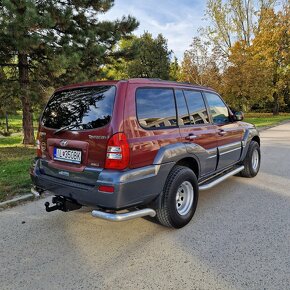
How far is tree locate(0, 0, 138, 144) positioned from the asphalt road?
5.53m

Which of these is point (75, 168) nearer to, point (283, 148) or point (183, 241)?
point (183, 241)

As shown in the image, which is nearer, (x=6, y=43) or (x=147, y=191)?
(x=147, y=191)

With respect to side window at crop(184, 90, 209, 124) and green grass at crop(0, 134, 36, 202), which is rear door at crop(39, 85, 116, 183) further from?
green grass at crop(0, 134, 36, 202)

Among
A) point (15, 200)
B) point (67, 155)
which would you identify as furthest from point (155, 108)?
point (15, 200)

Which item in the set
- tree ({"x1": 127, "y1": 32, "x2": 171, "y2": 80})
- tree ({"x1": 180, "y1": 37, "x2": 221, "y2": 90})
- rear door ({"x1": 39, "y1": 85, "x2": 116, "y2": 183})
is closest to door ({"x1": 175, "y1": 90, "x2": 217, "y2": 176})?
rear door ({"x1": 39, "y1": 85, "x2": 116, "y2": 183})

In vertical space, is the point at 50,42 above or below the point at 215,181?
above

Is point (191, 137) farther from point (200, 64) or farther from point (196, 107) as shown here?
point (200, 64)

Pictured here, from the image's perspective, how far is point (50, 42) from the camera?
8.80m

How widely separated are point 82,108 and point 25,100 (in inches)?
295

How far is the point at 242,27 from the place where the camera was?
104 ft

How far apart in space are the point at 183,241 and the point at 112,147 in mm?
1413

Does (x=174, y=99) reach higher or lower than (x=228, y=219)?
higher

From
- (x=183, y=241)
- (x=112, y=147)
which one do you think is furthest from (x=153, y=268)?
(x=112, y=147)

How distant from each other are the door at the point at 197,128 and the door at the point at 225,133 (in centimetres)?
20
